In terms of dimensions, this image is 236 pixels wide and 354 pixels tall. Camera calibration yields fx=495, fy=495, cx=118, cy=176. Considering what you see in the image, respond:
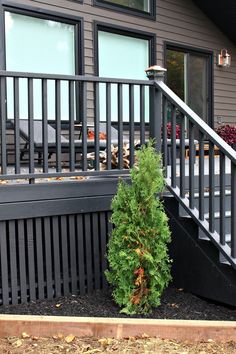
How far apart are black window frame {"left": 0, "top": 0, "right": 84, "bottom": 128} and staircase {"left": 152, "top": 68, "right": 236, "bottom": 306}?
2.56 metres

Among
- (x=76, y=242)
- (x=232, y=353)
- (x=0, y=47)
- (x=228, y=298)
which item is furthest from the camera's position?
(x=0, y=47)

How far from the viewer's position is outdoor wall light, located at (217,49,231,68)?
29.3 ft

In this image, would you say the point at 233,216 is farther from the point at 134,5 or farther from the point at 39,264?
the point at 134,5

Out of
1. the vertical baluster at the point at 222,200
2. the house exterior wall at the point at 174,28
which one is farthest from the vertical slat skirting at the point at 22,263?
the house exterior wall at the point at 174,28

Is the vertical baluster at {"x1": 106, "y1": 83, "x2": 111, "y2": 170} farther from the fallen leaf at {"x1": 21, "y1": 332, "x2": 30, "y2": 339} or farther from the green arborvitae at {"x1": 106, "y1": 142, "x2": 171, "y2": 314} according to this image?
the fallen leaf at {"x1": 21, "y1": 332, "x2": 30, "y2": 339}

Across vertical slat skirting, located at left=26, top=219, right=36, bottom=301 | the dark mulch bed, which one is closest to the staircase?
the dark mulch bed

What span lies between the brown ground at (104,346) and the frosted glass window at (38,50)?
3692mm

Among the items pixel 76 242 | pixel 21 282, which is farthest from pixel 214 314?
pixel 21 282

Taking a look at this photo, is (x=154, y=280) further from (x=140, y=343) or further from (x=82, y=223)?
(x=82, y=223)

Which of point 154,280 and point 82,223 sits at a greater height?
point 82,223

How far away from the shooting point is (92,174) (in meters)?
3.96

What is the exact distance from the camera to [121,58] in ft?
24.5

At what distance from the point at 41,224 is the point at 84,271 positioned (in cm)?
53

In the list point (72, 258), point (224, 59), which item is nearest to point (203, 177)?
point (72, 258)
